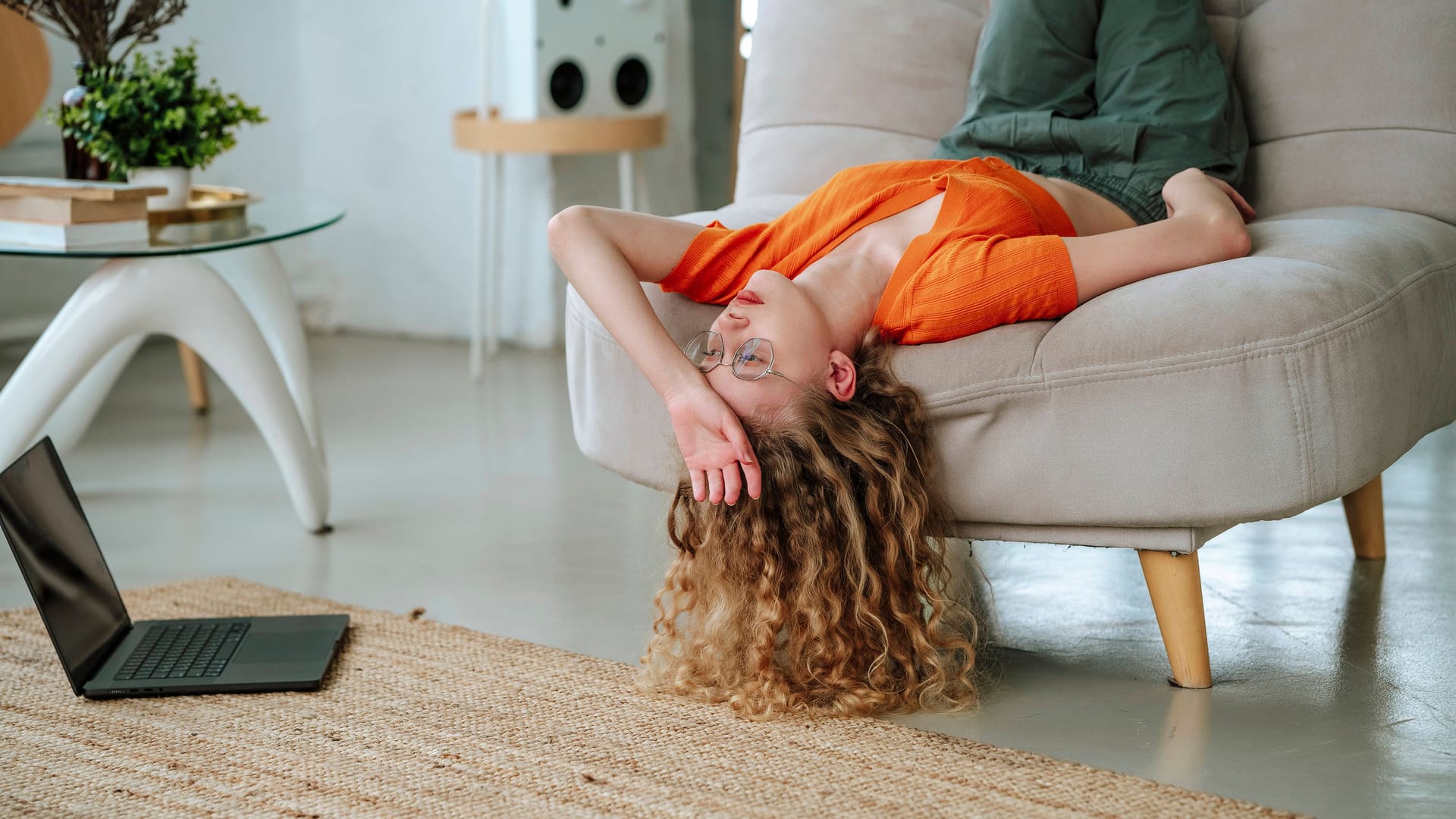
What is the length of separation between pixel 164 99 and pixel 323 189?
2028 mm

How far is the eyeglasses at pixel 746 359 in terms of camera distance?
4.67 ft

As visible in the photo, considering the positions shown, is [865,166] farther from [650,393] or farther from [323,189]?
[323,189]

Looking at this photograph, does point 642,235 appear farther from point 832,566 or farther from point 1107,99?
point 1107,99

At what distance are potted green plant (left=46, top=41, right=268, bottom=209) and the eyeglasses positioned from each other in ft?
3.76

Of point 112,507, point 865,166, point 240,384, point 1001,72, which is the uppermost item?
point 1001,72

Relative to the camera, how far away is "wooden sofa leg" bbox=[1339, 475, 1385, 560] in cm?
200

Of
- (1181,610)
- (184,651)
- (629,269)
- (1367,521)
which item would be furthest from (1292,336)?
(184,651)

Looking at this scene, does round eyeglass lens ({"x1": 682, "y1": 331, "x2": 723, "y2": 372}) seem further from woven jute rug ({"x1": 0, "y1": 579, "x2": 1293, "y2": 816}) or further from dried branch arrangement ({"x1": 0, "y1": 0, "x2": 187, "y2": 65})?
dried branch arrangement ({"x1": 0, "y1": 0, "x2": 187, "y2": 65})

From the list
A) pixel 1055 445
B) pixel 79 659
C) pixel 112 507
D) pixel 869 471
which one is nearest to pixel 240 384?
pixel 112 507

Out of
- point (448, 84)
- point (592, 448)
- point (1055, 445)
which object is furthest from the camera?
point (448, 84)

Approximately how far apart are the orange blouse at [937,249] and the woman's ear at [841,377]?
73 millimetres

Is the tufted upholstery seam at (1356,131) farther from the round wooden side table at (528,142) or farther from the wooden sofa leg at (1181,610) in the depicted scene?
the round wooden side table at (528,142)

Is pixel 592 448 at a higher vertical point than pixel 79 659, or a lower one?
higher

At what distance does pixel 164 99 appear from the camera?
219cm
